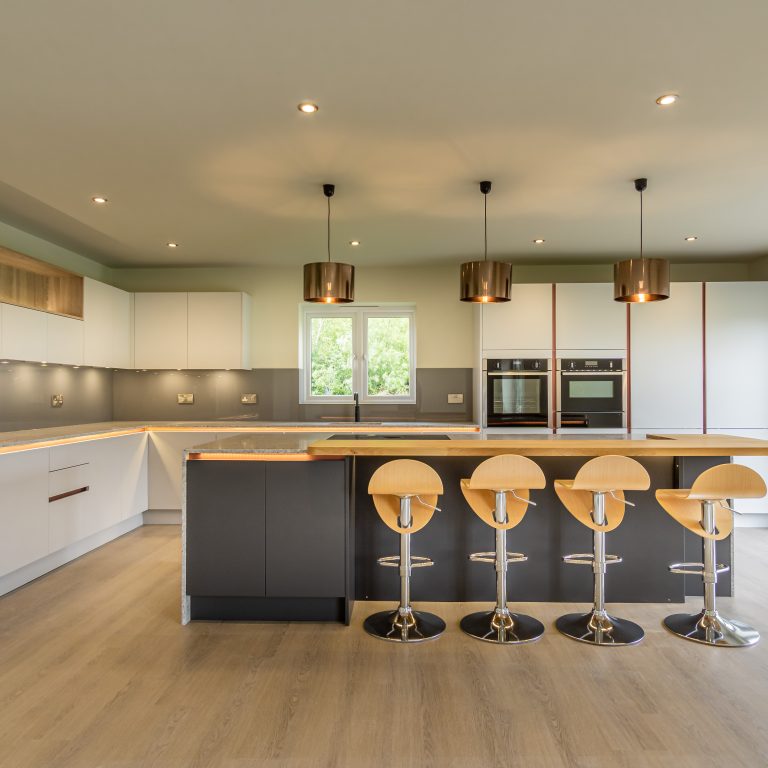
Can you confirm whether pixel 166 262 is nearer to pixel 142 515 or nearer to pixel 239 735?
pixel 142 515

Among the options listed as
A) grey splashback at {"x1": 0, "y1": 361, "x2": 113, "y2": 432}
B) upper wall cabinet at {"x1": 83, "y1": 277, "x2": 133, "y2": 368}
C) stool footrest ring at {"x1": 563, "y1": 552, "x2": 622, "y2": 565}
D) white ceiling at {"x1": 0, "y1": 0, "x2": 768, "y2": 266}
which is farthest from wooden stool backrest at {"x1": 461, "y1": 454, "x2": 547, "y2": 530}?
upper wall cabinet at {"x1": 83, "y1": 277, "x2": 133, "y2": 368}

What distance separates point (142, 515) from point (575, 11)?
5010mm

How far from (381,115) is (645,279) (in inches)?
70.2

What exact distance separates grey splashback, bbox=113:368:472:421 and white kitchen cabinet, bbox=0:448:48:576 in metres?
2.26

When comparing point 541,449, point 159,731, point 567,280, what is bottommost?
point 159,731

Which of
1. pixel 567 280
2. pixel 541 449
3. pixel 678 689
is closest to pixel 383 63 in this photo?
pixel 541 449

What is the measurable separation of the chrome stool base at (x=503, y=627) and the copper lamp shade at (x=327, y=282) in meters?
1.93

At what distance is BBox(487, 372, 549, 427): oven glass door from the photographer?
5.39 metres

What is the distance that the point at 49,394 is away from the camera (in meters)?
4.99

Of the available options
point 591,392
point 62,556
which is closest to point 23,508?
point 62,556

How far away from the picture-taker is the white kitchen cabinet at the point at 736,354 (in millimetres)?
5355

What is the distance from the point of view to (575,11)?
1.95 meters

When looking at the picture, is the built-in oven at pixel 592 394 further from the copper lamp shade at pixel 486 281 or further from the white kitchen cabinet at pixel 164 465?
the white kitchen cabinet at pixel 164 465

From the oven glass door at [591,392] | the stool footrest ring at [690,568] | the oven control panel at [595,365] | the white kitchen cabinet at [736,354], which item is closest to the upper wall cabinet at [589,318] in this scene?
the oven control panel at [595,365]
